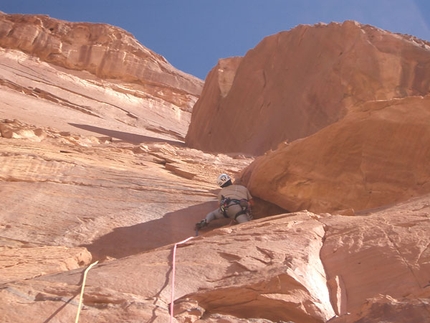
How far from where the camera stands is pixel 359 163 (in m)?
8.91

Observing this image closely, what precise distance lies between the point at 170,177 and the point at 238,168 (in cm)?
430

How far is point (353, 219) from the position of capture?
5.80 m

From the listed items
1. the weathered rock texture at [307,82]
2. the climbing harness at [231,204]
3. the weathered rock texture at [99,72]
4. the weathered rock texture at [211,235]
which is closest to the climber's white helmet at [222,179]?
the weathered rock texture at [211,235]

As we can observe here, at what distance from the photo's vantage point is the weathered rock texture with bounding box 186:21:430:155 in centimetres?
1777

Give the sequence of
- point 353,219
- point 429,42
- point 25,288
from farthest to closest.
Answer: point 429,42 → point 353,219 → point 25,288

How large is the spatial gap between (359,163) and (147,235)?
11.5 feet

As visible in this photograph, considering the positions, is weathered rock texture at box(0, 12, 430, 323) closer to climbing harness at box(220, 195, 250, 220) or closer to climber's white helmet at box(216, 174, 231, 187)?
climbing harness at box(220, 195, 250, 220)

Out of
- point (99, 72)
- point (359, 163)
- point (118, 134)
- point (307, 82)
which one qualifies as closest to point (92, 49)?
point (99, 72)

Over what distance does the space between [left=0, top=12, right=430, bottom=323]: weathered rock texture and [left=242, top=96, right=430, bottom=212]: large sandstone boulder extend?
0.07 ft

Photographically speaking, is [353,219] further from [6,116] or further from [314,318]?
[6,116]

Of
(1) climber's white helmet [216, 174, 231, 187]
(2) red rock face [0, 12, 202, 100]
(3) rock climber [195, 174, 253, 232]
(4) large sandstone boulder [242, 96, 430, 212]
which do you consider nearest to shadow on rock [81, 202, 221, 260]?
(3) rock climber [195, 174, 253, 232]

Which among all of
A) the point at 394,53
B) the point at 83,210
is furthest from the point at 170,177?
the point at 394,53

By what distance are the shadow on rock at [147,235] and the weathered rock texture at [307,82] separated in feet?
32.8

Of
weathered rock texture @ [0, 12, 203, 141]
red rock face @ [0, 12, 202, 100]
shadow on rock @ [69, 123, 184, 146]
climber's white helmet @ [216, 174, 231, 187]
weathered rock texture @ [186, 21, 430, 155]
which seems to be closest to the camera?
climber's white helmet @ [216, 174, 231, 187]
